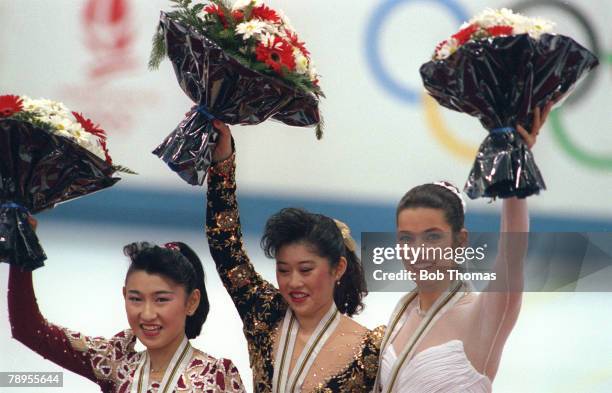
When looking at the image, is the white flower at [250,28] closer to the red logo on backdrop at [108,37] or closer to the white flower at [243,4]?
the white flower at [243,4]

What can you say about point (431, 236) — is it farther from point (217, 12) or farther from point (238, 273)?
point (217, 12)

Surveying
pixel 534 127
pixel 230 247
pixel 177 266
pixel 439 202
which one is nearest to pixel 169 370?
pixel 177 266

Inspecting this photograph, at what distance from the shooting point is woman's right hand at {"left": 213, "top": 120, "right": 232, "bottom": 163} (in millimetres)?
3199

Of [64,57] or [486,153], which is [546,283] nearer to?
[486,153]

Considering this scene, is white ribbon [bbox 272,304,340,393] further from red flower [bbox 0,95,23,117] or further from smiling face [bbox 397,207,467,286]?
red flower [bbox 0,95,23,117]

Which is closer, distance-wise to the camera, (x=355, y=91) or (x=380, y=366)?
(x=380, y=366)

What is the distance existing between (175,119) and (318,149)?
556 millimetres

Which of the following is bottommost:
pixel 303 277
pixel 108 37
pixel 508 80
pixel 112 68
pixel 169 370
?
pixel 169 370

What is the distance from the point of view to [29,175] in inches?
120

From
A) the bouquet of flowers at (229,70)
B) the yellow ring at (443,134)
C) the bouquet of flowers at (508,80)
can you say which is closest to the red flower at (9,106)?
the bouquet of flowers at (229,70)

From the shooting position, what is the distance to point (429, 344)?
2939 mm

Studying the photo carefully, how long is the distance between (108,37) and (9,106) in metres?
1.19

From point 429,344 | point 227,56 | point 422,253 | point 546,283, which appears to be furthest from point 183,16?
point 546,283

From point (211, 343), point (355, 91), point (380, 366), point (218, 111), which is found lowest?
point (380, 366)
